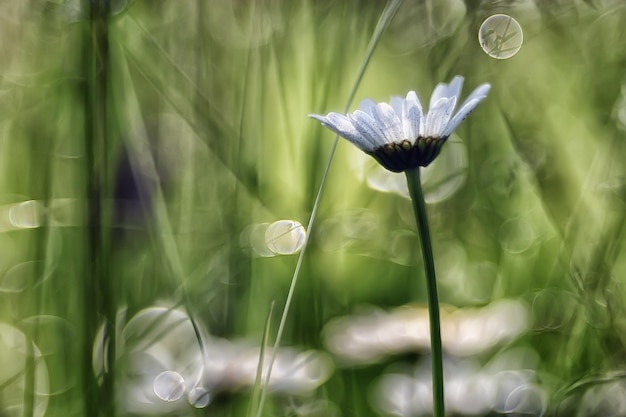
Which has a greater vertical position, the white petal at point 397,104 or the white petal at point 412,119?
the white petal at point 397,104

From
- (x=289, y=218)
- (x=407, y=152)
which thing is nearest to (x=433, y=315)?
(x=407, y=152)

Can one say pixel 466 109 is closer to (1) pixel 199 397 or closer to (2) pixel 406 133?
(2) pixel 406 133

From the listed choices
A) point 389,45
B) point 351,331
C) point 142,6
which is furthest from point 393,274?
point 142,6

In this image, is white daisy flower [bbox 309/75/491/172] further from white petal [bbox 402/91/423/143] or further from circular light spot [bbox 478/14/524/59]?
circular light spot [bbox 478/14/524/59]

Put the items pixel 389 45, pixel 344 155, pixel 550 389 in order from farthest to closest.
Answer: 1. pixel 389 45
2. pixel 344 155
3. pixel 550 389

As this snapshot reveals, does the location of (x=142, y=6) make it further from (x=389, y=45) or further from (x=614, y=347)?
(x=614, y=347)

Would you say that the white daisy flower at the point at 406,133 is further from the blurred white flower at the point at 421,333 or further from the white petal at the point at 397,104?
the blurred white flower at the point at 421,333

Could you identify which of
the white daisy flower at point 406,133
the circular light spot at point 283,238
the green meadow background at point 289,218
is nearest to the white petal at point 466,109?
the white daisy flower at point 406,133
